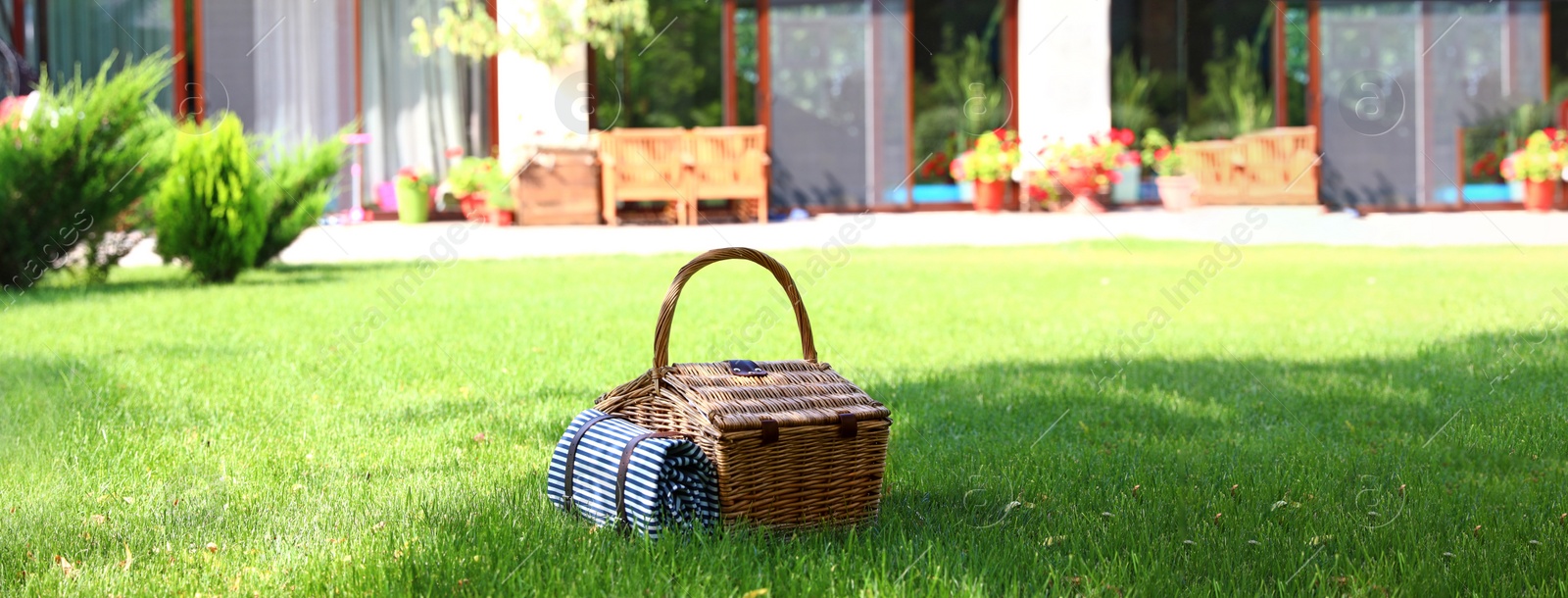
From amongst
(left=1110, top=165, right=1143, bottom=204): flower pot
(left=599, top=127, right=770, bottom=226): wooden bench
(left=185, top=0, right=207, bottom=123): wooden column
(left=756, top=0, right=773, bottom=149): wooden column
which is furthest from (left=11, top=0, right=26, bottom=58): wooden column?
(left=1110, top=165, right=1143, bottom=204): flower pot

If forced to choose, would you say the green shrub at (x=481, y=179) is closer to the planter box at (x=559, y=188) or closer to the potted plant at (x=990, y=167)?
the planter box at (x=559, y=188)

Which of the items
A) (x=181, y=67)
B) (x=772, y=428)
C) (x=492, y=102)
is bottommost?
(x=772, y=428)

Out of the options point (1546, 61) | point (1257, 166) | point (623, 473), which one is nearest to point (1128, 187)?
point (1257, 166)

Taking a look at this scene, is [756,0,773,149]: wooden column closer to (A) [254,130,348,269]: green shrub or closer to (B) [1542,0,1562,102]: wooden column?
(A) [254,130,348,269]: green shrub

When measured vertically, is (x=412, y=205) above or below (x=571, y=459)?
above

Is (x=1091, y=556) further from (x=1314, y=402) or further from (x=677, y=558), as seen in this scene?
(x=1314, y=402)

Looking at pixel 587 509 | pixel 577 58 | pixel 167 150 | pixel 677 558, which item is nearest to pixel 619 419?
pixel 587 509

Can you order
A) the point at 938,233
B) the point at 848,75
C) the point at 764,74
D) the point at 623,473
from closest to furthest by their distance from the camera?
the point at 623,473, the point at 938,233, the point at 764,74, the point at 848,75

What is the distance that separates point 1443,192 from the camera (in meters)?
15.9

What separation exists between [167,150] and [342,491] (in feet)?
20.8

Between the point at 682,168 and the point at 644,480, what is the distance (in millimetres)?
10652

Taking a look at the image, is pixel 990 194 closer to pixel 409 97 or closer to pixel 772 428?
pixel 409 97

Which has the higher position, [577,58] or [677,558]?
[577,58]

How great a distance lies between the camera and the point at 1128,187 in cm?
1530
